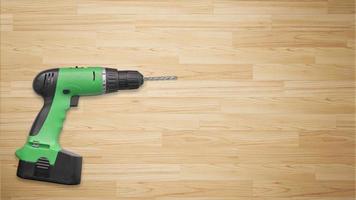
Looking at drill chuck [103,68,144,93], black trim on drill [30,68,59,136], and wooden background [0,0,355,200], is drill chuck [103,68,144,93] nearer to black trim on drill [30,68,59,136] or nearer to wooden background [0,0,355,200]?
wooden background [0,0,355,200]

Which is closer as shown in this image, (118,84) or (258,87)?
(118,84)

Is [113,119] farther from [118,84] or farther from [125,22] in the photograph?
[125,22]

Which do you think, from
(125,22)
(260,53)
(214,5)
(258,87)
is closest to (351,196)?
(258,87)

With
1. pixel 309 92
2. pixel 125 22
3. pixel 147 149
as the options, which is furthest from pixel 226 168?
pixel 125 22

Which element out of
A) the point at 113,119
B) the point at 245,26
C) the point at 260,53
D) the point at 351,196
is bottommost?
the point at 351,196

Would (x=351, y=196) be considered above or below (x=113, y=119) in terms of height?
below

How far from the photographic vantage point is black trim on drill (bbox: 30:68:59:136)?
5.07ft

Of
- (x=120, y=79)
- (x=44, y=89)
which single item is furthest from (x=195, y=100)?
(x=44, y=89)

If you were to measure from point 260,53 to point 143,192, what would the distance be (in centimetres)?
78

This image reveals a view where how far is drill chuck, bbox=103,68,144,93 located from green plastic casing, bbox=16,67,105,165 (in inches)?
0.9

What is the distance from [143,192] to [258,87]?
0.67 metres

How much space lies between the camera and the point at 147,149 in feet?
5.44

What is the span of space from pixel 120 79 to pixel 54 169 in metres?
0.45

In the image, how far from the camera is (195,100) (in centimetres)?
167
